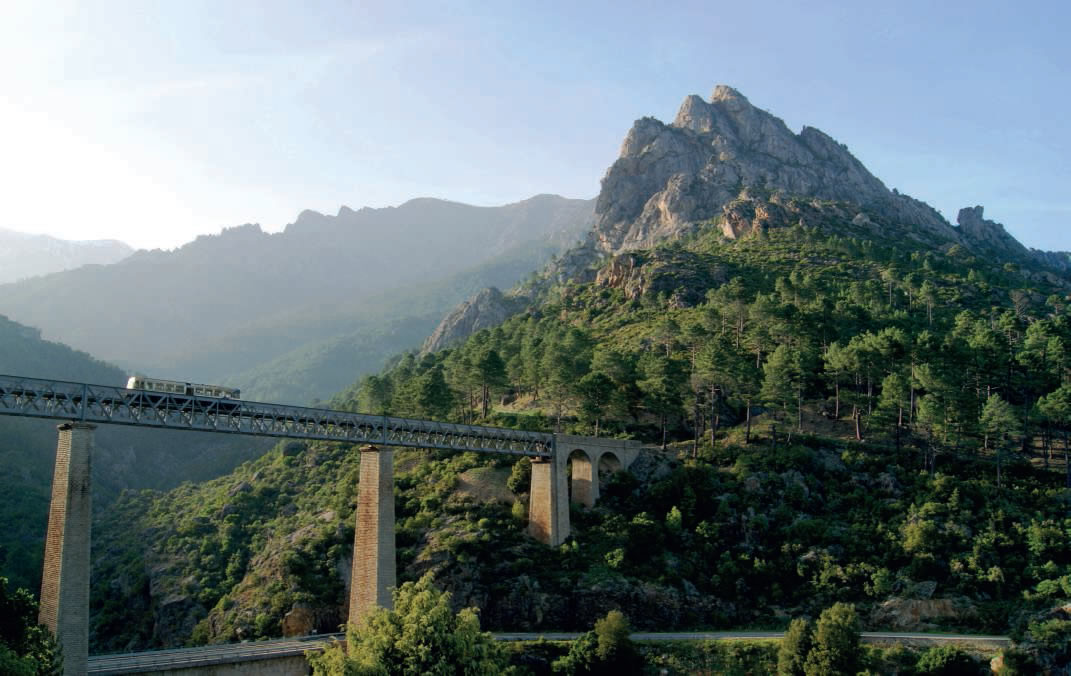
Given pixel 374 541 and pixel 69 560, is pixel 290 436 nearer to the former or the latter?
pixel 374 541

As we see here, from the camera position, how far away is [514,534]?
2894 inches

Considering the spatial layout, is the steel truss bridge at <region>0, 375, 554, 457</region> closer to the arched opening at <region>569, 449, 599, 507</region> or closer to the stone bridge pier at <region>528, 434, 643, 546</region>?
the stone bridge pier at <region>528, 434, 643, 546</region>

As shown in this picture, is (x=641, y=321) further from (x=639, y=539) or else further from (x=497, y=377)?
(x=639, y=539)

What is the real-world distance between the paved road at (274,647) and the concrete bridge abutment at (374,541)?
3796 millimetres

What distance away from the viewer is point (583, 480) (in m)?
81.0

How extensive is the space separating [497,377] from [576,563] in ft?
103

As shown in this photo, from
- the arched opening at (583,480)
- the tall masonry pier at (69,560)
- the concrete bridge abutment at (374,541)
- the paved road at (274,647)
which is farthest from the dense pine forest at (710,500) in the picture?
the tall masonry pier at (69,560)

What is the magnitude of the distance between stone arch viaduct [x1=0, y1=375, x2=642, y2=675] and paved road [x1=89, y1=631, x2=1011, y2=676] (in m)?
3.97

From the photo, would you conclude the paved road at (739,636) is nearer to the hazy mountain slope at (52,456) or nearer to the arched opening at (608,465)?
the arched opening at (608,465)

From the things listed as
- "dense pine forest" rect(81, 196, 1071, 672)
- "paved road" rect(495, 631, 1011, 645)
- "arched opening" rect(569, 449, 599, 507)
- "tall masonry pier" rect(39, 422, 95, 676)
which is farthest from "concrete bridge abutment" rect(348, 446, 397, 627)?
"arched opening" rect(569, 449, 599, 507)

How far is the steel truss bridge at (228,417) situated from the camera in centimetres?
4591

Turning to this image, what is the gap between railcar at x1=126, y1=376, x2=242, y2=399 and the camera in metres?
50.2

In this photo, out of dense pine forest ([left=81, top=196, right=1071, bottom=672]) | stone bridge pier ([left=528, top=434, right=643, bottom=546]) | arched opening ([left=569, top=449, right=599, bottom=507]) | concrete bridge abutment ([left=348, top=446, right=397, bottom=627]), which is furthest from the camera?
arched opening ([left=569, top=449, right=599, bottom=507])

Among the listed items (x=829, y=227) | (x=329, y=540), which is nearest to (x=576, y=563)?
(x=329, y=540)
